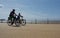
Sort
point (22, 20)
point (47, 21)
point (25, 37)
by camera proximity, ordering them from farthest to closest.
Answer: point (47, 21), point (22, 20), point (25, 37)

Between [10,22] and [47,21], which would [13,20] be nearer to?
[10,22]

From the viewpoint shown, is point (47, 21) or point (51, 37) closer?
point (51, 37)

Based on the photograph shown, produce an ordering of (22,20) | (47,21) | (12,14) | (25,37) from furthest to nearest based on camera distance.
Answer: (47,21) < (22,20) < (12,14) < (25,37)

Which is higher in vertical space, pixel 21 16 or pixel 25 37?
pixel 21 16

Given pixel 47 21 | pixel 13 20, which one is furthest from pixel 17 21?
pixel 47 21

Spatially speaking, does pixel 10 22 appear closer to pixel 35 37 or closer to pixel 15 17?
pixel 15 17

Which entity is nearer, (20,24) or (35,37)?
(35,37)

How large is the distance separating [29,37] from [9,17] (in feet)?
20.2

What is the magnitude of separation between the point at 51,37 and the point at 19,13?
6.30m

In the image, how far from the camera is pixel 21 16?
13156 mm

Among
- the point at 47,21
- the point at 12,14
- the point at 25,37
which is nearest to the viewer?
the point at 25,37

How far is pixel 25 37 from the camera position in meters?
7.05

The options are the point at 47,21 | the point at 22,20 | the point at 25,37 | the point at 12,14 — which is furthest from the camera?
the point at 47,21

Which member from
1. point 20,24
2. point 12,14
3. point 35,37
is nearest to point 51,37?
point 35,37
